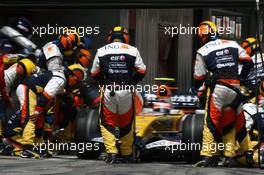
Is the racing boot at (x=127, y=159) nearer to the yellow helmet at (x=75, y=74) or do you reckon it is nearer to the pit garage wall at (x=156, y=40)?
the yellow helmet at (x=75, y=74)

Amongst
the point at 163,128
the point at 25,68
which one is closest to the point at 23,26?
the point at 25,68

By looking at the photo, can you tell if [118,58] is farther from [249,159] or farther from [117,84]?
[249,159]

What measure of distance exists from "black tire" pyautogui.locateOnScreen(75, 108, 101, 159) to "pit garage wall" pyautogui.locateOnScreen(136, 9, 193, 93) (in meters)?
3.08

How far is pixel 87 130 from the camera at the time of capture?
10109mm

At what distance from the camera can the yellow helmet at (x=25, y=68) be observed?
10289mm

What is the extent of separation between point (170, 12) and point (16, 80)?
13.3 ft

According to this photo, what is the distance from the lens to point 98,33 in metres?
12.7

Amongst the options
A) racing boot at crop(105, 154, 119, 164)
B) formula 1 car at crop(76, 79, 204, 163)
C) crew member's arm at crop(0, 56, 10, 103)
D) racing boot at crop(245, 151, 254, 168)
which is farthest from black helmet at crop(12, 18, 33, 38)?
racing boot at crop(245, 151, 254, 168)

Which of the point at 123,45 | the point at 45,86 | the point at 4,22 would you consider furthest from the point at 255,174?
the point at 4,22

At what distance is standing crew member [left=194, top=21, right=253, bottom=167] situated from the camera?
29.6 ft

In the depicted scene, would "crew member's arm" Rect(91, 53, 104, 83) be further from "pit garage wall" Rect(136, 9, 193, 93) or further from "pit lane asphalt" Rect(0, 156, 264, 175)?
"pit garage wall" Rect(136, 9, 193, 93)

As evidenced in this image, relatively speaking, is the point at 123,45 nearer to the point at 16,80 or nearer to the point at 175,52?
the point at 16,80

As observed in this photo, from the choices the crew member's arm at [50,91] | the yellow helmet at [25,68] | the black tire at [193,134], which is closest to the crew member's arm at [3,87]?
the yellow helmet at [25,68]

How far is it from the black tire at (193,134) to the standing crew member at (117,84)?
740 millimetres
